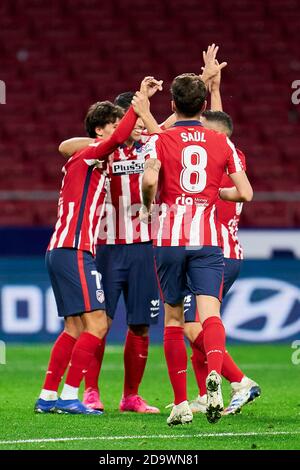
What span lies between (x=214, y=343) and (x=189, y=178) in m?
0.94

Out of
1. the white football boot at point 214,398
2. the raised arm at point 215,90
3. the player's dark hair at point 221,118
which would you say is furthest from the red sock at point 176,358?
the raised arm at point 215,90

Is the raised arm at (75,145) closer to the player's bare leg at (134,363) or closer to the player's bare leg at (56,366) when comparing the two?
the player's bare leg at (56,366)

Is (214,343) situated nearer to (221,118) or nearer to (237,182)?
(237,182)

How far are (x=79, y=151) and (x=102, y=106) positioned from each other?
1.09 feet

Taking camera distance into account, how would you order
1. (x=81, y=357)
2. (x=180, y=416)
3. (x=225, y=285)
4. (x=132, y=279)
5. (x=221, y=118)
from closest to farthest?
(x=180, y=416), (x=81, y=357), (x=221, y=118), (x=225, y=285), (x=132, y=279)

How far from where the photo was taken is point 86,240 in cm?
730

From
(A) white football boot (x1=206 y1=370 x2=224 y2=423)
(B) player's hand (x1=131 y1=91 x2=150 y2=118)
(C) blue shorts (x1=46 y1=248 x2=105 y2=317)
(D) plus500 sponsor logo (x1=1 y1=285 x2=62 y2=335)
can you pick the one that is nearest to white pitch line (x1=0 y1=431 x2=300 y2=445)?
(A) white football boot (x1=206 y1=370 x2=224 y2=423)

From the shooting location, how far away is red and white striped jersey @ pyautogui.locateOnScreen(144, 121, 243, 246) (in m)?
6.38

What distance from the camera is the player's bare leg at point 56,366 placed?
23.7 feet

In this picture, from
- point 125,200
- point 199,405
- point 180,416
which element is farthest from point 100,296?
point 180,416

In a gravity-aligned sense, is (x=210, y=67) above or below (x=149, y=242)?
above

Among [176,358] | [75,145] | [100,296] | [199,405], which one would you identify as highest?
[75,145]

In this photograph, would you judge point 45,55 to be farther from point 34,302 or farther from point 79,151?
point 79,151

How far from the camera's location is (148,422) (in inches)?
265
